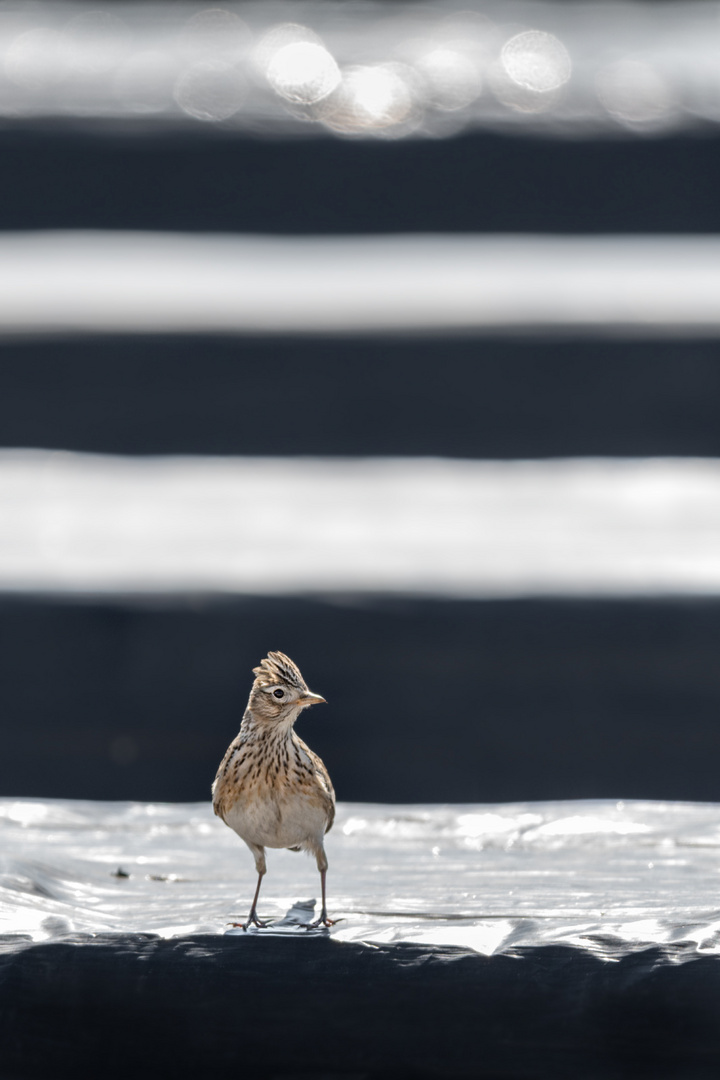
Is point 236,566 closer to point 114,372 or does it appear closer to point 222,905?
point 114,372

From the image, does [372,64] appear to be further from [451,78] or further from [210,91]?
[210,91]

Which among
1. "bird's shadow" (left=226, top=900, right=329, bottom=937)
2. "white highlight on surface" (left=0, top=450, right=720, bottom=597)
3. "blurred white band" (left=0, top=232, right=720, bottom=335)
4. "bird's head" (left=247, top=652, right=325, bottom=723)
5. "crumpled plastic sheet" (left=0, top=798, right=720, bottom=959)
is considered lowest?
"bird's shadow" (left=226, top=900, right=329, bottom=937)

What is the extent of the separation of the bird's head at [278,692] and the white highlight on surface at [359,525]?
4.27 metres

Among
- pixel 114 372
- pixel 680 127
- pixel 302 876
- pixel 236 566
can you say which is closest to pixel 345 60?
pixel 680 127

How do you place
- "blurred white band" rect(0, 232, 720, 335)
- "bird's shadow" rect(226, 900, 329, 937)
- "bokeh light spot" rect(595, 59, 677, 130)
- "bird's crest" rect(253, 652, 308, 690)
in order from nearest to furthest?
"bird's shadow" rect(226, 900, 329, 937) < "bird's crest" rect(253, 652, 308, 690) < "blurred white band" rect(0, 232, 720, 335) < "bokeh light spot" rect(595, 59, 677, 130)

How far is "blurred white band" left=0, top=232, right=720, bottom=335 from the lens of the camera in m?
9.59

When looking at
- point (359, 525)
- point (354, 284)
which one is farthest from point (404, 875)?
point (354, 284)

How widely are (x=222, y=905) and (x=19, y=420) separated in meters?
7.05

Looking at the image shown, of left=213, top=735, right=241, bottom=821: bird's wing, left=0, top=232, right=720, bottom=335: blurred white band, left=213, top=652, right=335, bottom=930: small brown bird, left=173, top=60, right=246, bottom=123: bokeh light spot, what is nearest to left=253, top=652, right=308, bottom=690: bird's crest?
left=213, top=652, right=335, bottom=930: small brown bird

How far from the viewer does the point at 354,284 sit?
10.4 meters

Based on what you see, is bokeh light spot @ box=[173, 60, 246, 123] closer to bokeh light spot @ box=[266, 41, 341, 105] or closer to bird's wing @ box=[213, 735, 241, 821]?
bokeh light spot @ box=[266, 41, 341, 105]

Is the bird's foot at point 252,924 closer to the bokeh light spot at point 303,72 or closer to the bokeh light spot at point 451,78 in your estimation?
the bokeh light spot at point 451,78

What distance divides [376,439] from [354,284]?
165 centimetres

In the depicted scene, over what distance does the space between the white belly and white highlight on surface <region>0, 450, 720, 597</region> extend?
13.7ft
